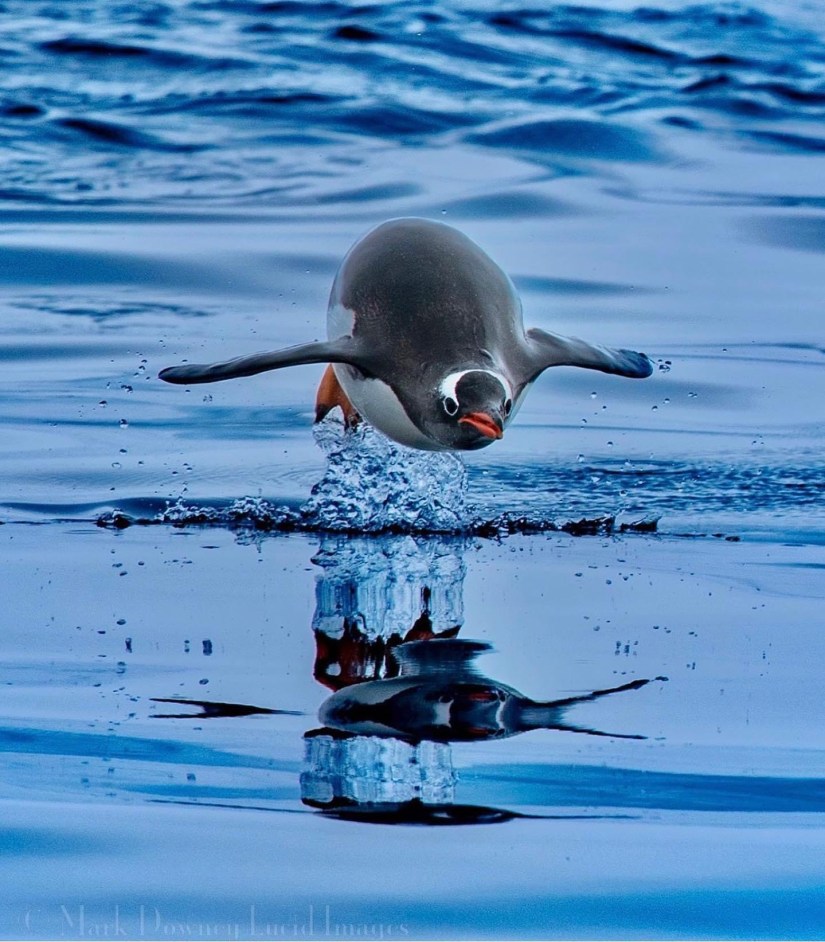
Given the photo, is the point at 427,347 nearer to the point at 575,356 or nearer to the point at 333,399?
the point at 575,356

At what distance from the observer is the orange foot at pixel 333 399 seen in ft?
17.3

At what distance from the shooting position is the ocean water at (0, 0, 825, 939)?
2748 millimetres

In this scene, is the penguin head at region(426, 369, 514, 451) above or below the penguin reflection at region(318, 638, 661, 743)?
above

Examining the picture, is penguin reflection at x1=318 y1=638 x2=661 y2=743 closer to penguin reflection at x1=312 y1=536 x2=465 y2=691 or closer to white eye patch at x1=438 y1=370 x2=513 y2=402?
penguin reflection at x1=312 y1=536 x2=465 y2=691

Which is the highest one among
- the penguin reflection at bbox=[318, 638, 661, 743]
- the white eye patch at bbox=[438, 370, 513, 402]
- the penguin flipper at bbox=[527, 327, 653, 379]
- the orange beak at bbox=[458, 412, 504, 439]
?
the penguin flipper at bbox=[527, 327, 653, 379]

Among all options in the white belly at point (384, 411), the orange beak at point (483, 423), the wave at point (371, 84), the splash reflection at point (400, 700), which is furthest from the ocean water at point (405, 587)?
the wave at point (371, 84)

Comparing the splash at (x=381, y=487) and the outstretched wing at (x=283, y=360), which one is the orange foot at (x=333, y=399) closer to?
the splash at (x=381, y=487)

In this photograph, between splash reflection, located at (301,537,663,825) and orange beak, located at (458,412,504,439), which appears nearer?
splash reflection, located at (301,537,663,825)

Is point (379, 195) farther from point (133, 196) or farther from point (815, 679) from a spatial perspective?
point (815, 679)

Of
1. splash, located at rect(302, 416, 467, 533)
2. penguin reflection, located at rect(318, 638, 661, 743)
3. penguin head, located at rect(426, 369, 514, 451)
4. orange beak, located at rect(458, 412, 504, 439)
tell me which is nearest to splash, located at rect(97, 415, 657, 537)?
splash, located at rect(302, 416, 467, 533)

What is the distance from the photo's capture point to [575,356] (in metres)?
4.78

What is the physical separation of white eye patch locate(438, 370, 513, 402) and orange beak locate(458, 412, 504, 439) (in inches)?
4.2

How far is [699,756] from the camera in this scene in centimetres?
322

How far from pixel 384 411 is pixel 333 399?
2.71 ft
